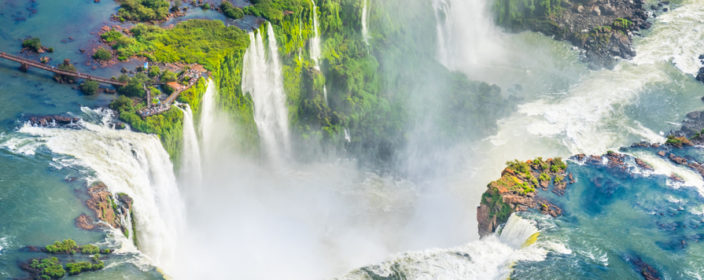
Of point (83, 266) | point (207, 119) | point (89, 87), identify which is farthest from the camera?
point (207, 119)

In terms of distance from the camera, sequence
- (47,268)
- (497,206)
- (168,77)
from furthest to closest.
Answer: (168,77)
(497,206)
(47,268)

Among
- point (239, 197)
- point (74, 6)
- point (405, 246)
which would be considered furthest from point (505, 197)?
point (74, 6)

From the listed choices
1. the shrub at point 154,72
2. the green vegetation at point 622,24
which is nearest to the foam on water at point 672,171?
the green vegetation at point 622,24

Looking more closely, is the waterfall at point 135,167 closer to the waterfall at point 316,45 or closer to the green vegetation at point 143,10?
the green vegetation at point 143,10

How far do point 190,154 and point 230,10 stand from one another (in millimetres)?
17578

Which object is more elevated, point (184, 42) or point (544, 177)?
point (184, 42)

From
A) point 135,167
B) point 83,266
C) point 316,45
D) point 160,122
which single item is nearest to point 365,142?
point 316,45

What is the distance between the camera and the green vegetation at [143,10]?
6228 centimetres

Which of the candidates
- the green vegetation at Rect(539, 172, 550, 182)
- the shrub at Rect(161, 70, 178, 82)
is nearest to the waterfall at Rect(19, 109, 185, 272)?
the shrub at Rect(161, 70, 178, 82)

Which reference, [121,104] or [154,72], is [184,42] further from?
[121,104]

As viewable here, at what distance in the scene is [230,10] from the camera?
211 ft

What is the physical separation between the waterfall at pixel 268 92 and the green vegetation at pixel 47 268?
86.5 ft

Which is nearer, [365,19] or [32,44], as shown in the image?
[32,44]

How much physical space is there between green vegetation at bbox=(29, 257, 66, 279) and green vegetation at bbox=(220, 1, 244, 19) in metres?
33.0
